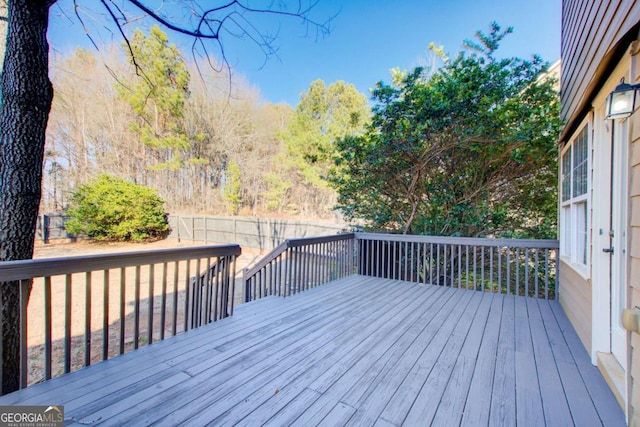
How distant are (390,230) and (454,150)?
80.5 inches

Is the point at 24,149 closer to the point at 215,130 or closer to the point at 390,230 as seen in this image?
the point at 390,230

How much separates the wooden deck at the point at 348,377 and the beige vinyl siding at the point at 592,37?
2.14 m

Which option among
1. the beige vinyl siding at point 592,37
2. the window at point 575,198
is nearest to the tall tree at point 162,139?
the beige vinyl siding at point 592,37

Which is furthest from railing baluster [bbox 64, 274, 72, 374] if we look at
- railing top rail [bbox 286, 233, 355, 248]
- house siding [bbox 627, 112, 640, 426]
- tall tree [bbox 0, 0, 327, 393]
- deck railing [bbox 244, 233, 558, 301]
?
house siding [bbox 627, 112, 640, 426]

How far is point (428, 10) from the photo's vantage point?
21.9 ft

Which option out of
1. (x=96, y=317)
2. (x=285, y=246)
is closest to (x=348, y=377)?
(x=285, y=246)

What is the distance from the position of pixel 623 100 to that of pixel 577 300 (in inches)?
88.8

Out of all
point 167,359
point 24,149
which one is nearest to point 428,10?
point 24,149

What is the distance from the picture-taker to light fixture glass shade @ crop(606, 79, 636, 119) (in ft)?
4.40

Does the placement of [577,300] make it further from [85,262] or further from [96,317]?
[96,317]

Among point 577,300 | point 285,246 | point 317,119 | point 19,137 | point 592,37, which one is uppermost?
point 317,119

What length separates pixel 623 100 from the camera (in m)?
1.36

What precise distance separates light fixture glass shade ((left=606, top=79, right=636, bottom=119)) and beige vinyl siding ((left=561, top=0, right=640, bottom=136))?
11.9 inches

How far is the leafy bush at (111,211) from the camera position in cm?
1043
